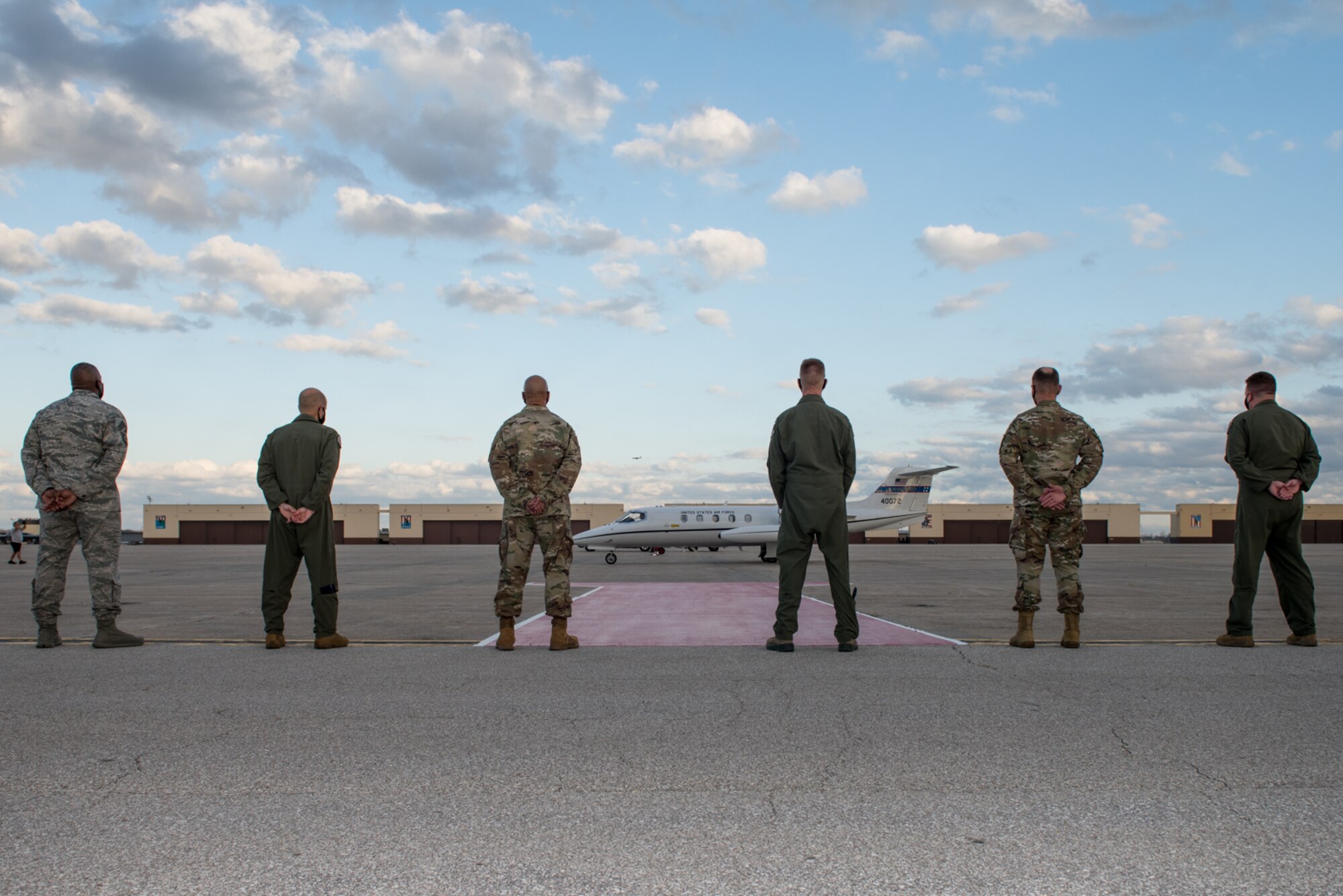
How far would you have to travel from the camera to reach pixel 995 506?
79688mm

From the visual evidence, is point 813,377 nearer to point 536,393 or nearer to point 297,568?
point 536,393

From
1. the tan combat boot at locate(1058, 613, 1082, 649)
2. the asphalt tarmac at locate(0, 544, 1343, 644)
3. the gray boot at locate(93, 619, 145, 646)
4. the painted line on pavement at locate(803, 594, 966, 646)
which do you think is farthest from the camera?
the asphalt tarmac at locate(0, 544, 1343, 644)

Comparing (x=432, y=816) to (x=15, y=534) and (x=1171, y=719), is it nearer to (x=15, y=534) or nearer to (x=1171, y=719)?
(x=1171, y=719)

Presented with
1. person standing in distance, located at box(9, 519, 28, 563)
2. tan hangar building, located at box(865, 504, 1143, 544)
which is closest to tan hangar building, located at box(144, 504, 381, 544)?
tan hangar building, located at box(865, 504, 1143, 544)

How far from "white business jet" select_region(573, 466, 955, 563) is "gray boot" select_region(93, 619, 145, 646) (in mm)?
21088

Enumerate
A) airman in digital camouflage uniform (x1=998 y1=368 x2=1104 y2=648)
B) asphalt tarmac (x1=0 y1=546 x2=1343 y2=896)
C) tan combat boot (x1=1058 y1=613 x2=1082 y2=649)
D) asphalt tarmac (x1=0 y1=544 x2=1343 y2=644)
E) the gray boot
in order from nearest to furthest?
1. asphalt tarmac (x1=0 y1=546 x2=1343 y2=896)
2. tan combat boot (x1=1058 y1=613 x2=1082 y2=649)
3. the gray boot
4. airman in digital camouflage uniform (x1=998 y1=368 x2=1104 y2=648)
5. asphalt tarmac (x1=0 y1=544 x2=1343 y2=644)

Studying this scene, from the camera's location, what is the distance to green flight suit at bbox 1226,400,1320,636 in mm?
5887

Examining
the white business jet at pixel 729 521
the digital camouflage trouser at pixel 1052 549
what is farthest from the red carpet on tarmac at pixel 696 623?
the white business jet at pixel 729 521

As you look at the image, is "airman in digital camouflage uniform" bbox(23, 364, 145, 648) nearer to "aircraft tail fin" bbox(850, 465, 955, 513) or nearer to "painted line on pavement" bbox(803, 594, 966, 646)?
"painted line on pavement" bbox(803, 594, 966, 646)

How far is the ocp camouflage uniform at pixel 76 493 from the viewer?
586cm

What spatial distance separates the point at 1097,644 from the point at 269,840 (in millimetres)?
5348

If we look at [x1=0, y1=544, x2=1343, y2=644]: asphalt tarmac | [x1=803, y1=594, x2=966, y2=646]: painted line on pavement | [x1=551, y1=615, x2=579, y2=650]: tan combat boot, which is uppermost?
[x1=551, y1=615, x2=579, y2=650]: tan combat boot

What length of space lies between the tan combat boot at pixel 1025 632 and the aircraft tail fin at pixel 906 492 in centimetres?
2794

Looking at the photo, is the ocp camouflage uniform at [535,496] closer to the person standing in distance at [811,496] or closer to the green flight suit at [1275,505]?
the person standing in distance at [811,496]
